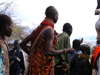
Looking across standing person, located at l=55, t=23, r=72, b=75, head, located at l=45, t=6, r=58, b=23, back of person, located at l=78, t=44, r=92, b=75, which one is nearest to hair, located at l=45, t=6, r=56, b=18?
head, located at l=45, t=6, r=58, b=23

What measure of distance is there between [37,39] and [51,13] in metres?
0.48

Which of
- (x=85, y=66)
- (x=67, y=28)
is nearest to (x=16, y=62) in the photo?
(x=67, y=28)

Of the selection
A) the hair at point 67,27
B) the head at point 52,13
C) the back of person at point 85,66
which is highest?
the head at point 52,13

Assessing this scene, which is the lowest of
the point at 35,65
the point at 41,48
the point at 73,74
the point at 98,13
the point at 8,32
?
the point at 73,74

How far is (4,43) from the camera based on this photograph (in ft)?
10.4

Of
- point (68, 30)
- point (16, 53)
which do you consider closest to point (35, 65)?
point (68, 30)

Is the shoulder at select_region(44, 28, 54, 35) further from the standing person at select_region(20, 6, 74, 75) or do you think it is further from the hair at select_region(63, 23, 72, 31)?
the hair at select_region(63, 23, 72, 31)

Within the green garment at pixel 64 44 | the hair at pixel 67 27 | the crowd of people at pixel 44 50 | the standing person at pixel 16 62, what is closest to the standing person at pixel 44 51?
the crowd of people at pixel 44 50

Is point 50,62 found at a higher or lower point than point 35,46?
lower

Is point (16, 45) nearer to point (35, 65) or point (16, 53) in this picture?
point (16, 53)

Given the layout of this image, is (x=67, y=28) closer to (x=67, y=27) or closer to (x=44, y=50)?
(x=67, y=27)

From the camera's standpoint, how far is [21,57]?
7.40 m

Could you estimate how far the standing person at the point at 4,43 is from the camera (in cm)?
304

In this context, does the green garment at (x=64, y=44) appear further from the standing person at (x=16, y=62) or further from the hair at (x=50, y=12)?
the standing person at (x=16, y=62)
